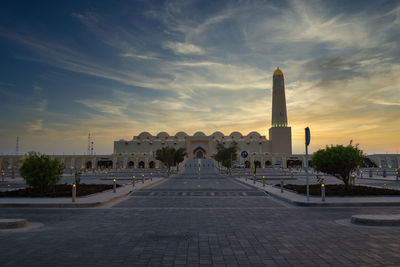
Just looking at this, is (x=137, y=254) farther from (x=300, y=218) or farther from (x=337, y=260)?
(x=300, y=218)

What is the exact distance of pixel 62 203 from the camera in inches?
527

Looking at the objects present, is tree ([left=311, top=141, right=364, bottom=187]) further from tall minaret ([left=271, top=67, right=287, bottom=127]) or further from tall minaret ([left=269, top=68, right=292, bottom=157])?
tall minaret ([left=271, top=67, right=287, bottom=127])

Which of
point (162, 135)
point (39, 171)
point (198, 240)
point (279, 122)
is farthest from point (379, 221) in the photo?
point (162, 135)

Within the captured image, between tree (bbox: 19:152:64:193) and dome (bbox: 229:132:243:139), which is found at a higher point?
dome (bbox: 229:132:243:139)

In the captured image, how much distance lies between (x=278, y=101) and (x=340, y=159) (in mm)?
90933

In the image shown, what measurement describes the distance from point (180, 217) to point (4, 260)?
5591mm

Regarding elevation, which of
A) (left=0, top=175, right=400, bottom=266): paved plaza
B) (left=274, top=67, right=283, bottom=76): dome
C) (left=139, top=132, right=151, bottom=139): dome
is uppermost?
(left=274, top=67, right=283, bottom=76): dome

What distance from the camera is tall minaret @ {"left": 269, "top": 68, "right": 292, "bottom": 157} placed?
105438 mm

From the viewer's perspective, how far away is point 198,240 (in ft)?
24.4

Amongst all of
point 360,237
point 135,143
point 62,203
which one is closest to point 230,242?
point 360,237

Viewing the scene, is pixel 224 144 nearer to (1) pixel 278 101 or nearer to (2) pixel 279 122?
(2) pixel 279 122

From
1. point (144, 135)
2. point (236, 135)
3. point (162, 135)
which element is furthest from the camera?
point (144, 135)

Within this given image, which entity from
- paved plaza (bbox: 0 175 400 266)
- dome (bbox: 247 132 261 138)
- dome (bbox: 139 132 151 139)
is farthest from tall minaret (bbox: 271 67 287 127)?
paved plaza (bbox: 0 175 400 266)

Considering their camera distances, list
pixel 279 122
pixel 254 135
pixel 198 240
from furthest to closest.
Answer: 1. pixel 254 135
2. pixel 279 122
3. pixel 198 240
